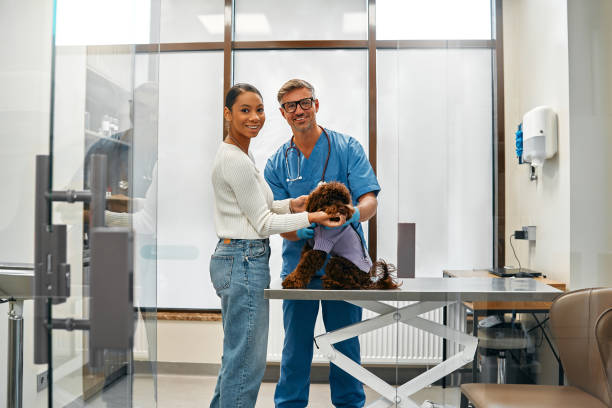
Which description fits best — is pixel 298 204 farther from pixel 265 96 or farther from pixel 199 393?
pixel 199 393

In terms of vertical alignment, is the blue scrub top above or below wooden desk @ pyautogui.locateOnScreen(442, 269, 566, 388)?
above

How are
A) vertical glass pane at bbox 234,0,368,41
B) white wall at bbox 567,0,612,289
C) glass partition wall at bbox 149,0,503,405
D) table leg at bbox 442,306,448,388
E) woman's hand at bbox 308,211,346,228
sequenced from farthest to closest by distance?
vertical glass pane at bbox 234,0,368,41
glass partition wall at bbox 149,0,503,405
woman's hand at bbox 308,211,346,228
table leg at bbox 442,306,448,388
white wall at bbox 567,0,612,289

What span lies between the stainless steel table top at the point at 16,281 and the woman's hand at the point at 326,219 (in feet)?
3.30

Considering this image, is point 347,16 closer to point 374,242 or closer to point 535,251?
point 374,242

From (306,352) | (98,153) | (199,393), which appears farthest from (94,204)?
(199,393)

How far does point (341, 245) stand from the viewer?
1.83 m

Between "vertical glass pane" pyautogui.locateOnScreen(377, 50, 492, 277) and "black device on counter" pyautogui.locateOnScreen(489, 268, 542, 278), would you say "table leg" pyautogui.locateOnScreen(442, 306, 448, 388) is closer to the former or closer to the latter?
"vertical glass pane" pyautogui.locateOnScreen(377, 50, 492, 277)

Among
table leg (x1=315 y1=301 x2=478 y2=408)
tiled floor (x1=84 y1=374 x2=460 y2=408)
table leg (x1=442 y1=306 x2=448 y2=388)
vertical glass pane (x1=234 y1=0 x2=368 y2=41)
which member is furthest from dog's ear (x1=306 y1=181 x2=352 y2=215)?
vertical glass pane (x1=234 y1=0 x2=368 y2=41)

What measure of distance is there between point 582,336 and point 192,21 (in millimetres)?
2973

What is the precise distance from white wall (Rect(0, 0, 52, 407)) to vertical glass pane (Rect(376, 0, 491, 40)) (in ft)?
3.51

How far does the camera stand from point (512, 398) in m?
1.39

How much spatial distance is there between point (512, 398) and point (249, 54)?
102 inches

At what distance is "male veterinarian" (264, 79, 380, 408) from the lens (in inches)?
82.0

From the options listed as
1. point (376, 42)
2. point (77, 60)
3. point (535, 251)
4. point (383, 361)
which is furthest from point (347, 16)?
point (77, 60)
